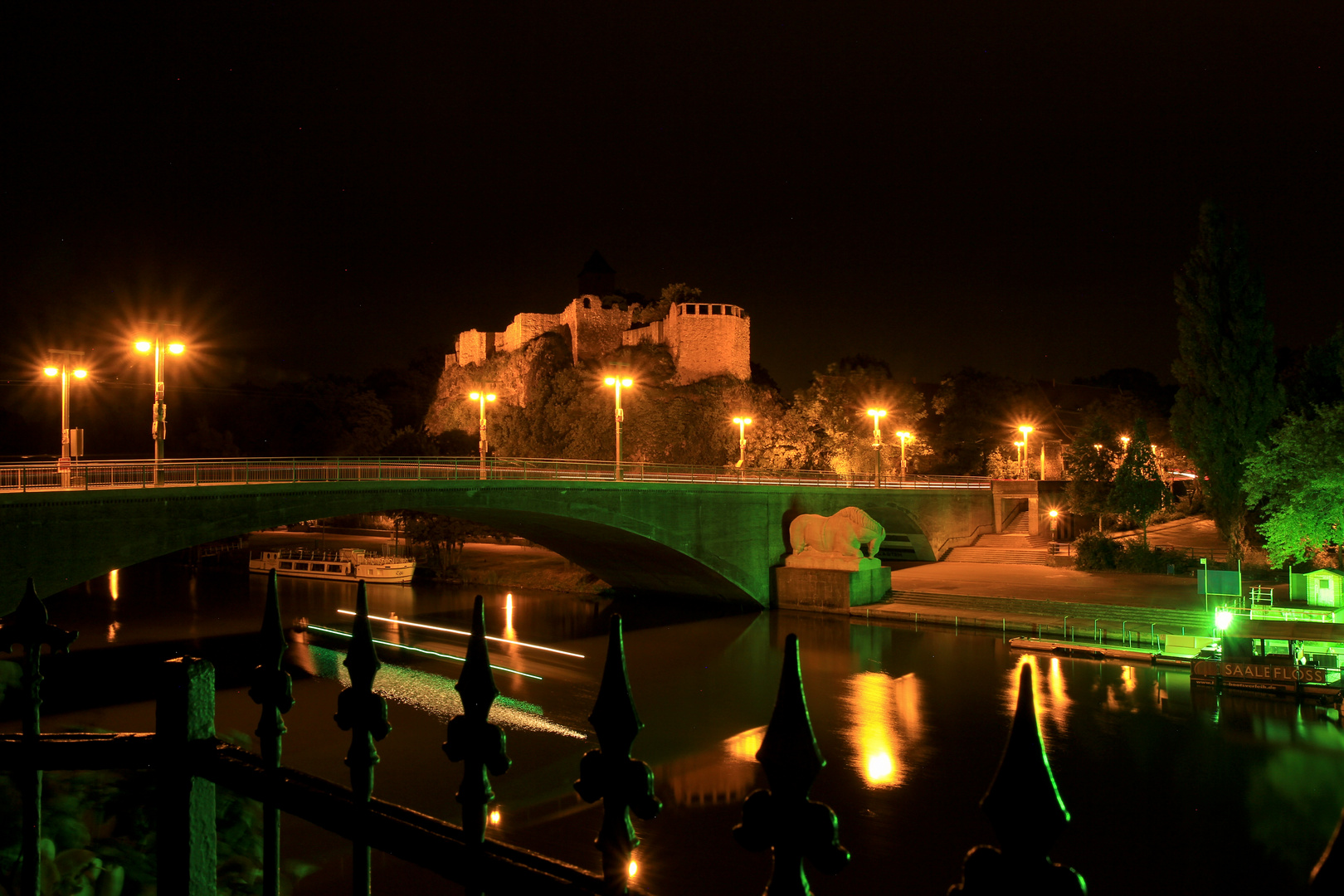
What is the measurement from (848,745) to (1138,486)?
23.6 meters

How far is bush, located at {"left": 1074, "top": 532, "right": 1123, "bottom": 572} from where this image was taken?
1321 inches

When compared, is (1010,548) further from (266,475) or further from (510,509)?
(266,475)

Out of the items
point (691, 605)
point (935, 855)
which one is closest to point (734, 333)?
point (691, 605)

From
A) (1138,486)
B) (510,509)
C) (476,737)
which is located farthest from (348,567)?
(476,737)

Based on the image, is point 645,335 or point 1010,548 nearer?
point 1010,548

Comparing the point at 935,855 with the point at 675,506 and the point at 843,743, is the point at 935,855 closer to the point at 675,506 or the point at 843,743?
the point at 843,743

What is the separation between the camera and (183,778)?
2277 millimetres

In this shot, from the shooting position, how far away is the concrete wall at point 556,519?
18688 mm

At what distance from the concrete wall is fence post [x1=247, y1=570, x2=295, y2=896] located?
19122 mm

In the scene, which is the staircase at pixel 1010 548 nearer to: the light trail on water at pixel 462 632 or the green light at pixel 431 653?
the light trail on water at pixel 462 632

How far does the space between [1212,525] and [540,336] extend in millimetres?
50794

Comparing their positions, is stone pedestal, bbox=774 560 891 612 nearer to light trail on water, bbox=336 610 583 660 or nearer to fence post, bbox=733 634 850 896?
light trail on water, bbox=336 610 583 660

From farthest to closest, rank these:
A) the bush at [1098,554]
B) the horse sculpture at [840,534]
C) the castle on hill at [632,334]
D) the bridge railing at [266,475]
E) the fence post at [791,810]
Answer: the castle on hill at [632,334] → the bush at [1098,554] → the horse sculpture at [840,534] → the bridge railing at [266,475] → the fence post at [791,810]

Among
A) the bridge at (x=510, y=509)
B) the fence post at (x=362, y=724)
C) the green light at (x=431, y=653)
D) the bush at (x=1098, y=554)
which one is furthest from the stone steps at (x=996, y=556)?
the fence post at (x=362, y=724)
